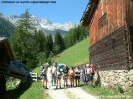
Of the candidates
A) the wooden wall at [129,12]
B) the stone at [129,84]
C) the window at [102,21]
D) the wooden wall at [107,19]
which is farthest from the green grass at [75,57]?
the stone at [129,84]

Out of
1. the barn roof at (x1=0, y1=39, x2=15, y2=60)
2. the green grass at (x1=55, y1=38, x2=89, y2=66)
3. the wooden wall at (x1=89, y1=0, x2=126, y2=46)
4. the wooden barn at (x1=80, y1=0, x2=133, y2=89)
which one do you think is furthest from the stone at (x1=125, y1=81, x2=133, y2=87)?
the green grass at (x1=55, y1=38, x2=89, y2=66)

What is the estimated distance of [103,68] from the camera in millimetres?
20594

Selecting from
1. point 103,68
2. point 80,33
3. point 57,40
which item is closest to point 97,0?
point 103,68

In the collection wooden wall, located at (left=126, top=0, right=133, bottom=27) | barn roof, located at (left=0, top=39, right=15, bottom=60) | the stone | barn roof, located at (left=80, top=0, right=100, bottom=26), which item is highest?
barn roof, located at (left=80, top=0, right=100, bottom=26)

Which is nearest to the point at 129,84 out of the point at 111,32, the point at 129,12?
the point at 129,12

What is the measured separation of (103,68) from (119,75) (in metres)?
4.05

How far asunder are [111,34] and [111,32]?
0.15 meters

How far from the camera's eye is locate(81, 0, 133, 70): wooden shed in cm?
1593

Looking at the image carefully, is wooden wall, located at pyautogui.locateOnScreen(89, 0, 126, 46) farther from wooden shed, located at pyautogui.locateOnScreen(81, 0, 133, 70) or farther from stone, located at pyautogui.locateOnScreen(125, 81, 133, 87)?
stone, located at pyautogui.locateOnScreen(125, 81, 133, 87)

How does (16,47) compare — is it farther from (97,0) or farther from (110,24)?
(110,24)

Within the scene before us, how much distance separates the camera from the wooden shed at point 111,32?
15.9 meters

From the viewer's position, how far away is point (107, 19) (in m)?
19.5

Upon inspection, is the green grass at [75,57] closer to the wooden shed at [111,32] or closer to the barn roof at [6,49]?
the barn roof at [6,49]

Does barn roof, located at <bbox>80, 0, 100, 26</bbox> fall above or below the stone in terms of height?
above
